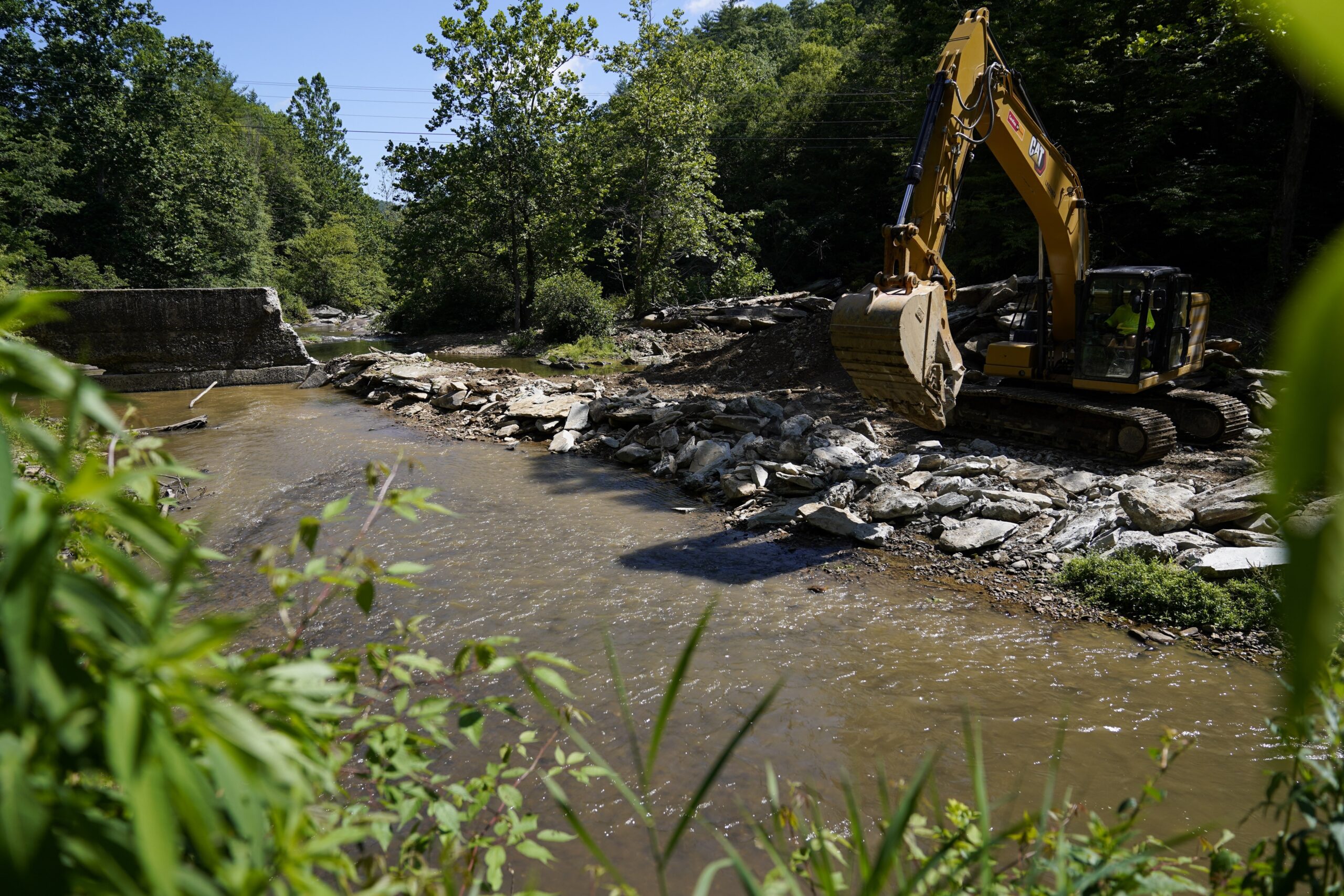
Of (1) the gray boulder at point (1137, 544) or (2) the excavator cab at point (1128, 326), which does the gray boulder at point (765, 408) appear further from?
(1) the gray boulder at point (1137, 544)

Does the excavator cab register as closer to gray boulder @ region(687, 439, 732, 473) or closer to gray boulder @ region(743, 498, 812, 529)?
gray boulder @ region(743, 498, 812, 529)

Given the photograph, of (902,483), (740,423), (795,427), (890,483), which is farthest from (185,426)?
(902,483)

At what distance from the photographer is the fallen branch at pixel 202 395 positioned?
15.3m

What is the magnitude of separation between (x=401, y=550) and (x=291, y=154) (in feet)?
214

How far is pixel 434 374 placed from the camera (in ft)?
53.9

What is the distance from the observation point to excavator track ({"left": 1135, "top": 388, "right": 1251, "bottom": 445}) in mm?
9461

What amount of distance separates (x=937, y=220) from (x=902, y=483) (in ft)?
8.84

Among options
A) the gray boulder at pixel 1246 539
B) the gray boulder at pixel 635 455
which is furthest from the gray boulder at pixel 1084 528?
the gray boulder at pixel 635 455

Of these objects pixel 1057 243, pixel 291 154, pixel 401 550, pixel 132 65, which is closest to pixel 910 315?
pixel 1057 243

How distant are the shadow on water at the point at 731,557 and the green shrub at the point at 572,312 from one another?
52.1ft

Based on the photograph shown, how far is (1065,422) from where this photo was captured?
987cm

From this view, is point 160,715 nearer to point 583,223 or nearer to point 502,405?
point 502,405

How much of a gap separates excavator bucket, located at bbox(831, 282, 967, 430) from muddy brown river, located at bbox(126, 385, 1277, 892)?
162 cm

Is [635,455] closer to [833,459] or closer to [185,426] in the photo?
[833,459]
